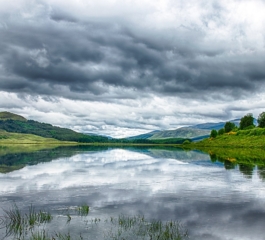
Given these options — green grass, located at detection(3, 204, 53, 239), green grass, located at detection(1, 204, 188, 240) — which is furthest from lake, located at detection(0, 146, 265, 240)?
green grass, located at detection(3, 204, 53, 239)

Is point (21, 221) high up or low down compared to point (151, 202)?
up

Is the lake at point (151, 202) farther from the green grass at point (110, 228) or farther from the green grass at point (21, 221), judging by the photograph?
the green grass at point (21, 221)

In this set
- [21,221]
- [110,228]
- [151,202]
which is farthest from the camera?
[151,202]

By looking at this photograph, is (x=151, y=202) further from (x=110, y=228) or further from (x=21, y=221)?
(x=21, y=221)

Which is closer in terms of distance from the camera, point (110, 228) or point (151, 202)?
point (110, 228)

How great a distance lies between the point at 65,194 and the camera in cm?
3638

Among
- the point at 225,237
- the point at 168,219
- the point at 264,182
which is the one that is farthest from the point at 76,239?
the point at 264,182

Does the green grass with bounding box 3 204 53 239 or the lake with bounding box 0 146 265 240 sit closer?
the green grass with bounding box 3 204 53 239

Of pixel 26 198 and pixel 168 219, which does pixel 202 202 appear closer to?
pixel 168 219

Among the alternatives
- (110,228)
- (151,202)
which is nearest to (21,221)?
(110,228)

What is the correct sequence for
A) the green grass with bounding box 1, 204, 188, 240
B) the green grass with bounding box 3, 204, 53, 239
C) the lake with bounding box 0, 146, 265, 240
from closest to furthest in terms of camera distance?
the green grass with bounding box 1, 204, 188, 240
the green grass with bounding box 3, 204, 53, 239
the lake with bounding box 0, 146, 265, 240

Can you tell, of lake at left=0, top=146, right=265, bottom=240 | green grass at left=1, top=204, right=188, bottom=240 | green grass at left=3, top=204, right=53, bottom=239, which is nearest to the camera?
green grass at left=1, top=204, right=188, bottom=240

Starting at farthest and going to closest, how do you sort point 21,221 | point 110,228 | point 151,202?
point 151,202
point 21,221
point 110,228

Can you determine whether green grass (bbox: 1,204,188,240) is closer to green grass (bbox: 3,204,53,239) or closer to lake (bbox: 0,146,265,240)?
green grass (bbox: 3,204,53,239)
